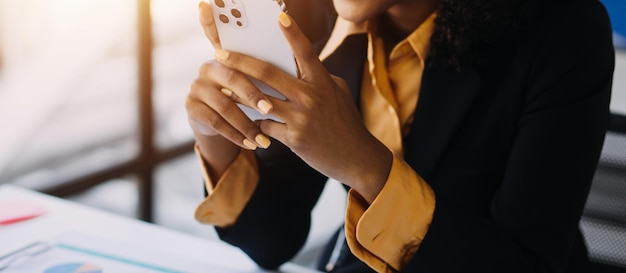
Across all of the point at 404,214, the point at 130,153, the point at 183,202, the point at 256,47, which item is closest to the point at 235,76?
the point at 256,47

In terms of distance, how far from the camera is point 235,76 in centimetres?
79

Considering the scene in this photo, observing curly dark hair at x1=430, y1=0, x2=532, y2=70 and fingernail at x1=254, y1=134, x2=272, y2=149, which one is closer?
fingernail at x1=254, y1=134, x2=272, y2=149

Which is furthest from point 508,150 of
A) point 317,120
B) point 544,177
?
point 317,120

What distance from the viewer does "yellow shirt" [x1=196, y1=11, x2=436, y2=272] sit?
848 millimetres

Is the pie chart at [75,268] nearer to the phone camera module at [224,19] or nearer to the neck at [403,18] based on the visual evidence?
the phone camera module at [224,19]

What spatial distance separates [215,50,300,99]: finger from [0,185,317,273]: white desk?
34 cm

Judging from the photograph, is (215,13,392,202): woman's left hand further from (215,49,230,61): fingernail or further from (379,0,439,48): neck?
(379,0,439,48): neck

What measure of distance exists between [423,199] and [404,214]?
0.10 ft

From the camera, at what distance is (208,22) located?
31.2 inches

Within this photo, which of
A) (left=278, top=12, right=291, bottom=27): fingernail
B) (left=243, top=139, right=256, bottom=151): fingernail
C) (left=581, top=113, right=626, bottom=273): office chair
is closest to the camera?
(left=278, top=12, right=291, bottom=27): fingernail

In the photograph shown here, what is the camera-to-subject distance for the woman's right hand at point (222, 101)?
0.78 m

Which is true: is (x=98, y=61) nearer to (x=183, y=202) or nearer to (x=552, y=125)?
(x=183, y=202)

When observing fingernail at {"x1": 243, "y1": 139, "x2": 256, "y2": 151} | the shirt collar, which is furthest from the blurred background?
fingernail at {"x1": 243, "y1": 139, "x2": 256, "y2": 151}

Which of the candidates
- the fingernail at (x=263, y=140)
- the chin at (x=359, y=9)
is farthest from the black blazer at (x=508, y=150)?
the fingernail at (x=263, y=140)
